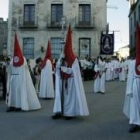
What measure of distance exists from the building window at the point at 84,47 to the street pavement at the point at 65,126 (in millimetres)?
26608

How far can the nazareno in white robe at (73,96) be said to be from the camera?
1004 cm

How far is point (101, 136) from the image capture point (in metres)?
7.98

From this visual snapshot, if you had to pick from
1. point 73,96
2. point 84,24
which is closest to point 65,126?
point 73,96

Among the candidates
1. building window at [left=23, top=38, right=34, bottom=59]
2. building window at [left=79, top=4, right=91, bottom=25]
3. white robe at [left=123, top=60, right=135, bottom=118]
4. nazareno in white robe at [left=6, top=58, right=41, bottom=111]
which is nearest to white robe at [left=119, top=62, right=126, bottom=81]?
building window at [left=79, top=4, right=91, bottom=25]

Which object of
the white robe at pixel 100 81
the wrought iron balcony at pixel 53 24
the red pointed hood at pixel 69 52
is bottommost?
the white robe at pixel 100 81

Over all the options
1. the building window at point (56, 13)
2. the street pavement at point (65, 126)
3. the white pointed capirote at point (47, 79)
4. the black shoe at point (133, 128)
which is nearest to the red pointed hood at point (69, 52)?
the street pavement at point (65, 126)

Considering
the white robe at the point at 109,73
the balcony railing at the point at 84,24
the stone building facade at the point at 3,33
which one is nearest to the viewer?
the white robe at the point at 109,73

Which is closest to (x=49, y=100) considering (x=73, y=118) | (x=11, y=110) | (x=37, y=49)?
(x=11, y=110)

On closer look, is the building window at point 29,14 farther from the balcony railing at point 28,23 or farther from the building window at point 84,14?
the building window at point 84,14

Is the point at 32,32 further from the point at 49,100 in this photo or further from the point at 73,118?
the point at 73,118

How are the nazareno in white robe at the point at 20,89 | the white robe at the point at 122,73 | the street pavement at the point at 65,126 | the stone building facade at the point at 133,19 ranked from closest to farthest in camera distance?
the street pavement at the point at 65,126, the nazareno in white robe at the point at 20,89, the white robe at the point at 122,73, the stone building facade at the point at 133,19

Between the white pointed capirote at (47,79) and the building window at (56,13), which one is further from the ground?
the building window at (56,13)

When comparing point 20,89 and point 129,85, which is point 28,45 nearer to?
point 20,89

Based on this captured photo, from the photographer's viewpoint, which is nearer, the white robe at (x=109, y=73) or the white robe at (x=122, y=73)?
the white robe at (x=122, y=73)
